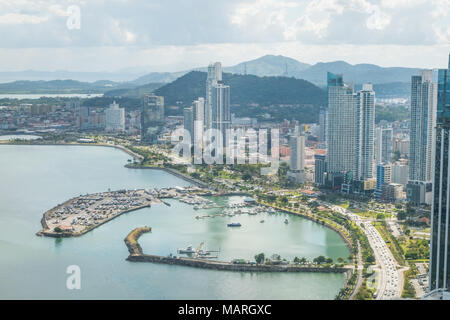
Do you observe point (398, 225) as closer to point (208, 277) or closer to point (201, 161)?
point (208, 277)

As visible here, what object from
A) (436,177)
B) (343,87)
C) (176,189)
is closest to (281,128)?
(343,87)

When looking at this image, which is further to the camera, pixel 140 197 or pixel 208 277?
pixel 140 197

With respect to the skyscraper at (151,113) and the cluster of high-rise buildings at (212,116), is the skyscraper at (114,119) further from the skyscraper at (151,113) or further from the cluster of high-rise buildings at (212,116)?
the cluster of high-rise buildings at (212,116)

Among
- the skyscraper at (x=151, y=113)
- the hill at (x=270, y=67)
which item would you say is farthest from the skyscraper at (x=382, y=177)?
the hill at (x=270, y=67)
